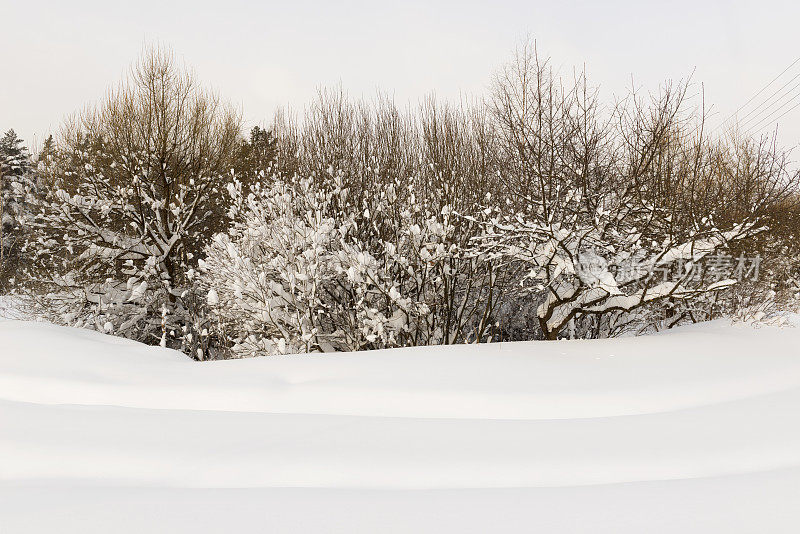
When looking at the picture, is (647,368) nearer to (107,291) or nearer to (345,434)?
(345,434)

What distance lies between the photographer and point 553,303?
797 cm

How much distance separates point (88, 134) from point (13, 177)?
28581 mm

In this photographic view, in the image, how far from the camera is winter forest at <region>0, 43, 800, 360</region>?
24.1 feet

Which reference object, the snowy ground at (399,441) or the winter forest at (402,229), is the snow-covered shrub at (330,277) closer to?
the winter forest at (402,229)

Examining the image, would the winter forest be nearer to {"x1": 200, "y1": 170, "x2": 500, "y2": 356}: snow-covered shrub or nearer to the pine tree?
{"x1": 200, "y1": 170, "x2": 500, "y2": 356}: snow-covered shrub

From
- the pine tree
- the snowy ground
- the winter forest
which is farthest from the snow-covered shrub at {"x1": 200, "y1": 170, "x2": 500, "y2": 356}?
the pine tree

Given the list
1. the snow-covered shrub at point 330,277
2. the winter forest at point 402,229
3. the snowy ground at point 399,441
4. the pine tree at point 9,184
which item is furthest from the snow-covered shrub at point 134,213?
the pine tree at point 9,184

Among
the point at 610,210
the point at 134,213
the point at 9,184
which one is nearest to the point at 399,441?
the point at 610,210

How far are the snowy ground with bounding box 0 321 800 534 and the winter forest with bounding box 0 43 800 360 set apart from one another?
6.38ft

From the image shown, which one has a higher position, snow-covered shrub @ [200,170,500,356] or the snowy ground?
snow-covered shrub @ [200,170,500,356]

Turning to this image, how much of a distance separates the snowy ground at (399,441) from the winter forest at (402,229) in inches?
76.6

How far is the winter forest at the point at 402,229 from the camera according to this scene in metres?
7.34

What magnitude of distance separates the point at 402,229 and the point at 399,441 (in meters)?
6.49

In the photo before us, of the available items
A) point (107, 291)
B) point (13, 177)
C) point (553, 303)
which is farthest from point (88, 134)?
point (13, 177)
